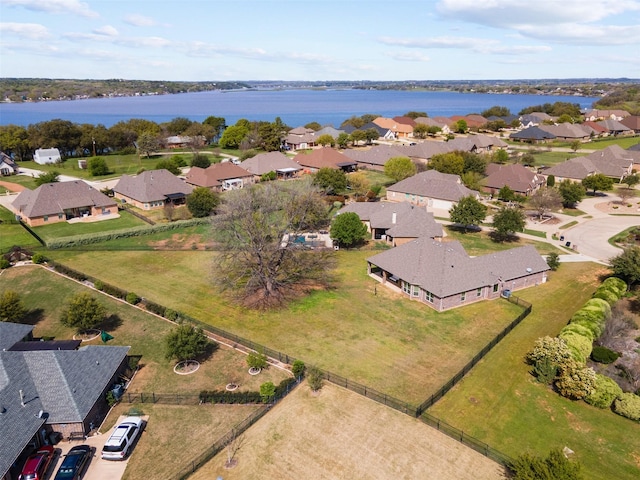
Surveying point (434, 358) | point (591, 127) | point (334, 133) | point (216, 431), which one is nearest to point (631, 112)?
point (591, 127)

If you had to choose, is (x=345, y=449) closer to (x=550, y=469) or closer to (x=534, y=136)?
(x=550, y=469)

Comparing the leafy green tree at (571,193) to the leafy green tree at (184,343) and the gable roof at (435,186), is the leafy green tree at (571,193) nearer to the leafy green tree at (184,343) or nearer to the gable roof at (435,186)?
the gable roof at (435,186)

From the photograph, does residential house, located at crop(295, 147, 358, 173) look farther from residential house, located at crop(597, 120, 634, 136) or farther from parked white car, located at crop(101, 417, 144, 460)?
residential house, located at crop(597, 120, 634, 136)

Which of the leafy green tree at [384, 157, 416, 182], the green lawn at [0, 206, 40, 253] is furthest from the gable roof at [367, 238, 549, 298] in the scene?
the green lawn at [0, 206, 40, 253]

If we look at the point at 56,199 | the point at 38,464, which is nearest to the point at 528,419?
the point at 38,464

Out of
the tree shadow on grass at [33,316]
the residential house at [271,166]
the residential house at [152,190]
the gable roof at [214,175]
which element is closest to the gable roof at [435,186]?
the residential house at [271,166]
